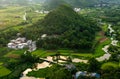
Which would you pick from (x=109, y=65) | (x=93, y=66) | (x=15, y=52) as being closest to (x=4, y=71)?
(x=15, y=52)

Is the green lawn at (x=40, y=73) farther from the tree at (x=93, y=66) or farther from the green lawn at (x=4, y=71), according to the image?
the tree at (x=93, y=66)

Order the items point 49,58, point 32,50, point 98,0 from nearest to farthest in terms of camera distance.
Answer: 1. point 49,58
2. point 32,50
3. point 98,0

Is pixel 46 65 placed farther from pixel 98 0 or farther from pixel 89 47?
pixel 98 0

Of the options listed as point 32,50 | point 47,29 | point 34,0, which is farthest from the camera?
point 34,0

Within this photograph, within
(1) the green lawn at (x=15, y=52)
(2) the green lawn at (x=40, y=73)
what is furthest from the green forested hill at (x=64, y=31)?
(2) the green lawn at (x=40, y=73)

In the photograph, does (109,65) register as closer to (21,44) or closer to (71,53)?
(71,53)

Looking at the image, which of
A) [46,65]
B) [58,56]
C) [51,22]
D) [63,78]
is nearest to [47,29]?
[51,22]

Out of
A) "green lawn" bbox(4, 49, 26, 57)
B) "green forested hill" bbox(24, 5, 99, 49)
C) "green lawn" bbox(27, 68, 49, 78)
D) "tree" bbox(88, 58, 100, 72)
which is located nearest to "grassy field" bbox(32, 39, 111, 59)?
"green forested hill" bbox(24, 5, 99, 49)

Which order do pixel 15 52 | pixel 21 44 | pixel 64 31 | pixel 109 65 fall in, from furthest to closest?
pixel 64 31 < pixel 21 44 < pixel 15 52 < pixel 109 65

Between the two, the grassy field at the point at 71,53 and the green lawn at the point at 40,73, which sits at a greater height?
the grassy field at the point at 71,53
